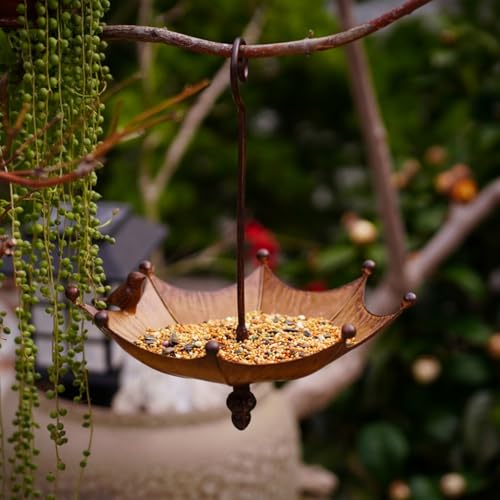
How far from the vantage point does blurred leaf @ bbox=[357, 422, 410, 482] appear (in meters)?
2.73

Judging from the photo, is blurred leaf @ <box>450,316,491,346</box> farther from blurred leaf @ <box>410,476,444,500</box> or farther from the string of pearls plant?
the string of pearls plant

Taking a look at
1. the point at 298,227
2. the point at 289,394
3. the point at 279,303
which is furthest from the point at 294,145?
the point at 279,303

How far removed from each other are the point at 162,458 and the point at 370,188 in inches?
71.5

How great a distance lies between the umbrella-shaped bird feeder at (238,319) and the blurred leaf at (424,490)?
1.76m

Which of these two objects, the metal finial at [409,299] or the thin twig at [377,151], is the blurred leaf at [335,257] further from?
the metal finial at [409,299]

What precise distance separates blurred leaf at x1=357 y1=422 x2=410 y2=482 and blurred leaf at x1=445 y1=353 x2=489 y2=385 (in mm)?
267

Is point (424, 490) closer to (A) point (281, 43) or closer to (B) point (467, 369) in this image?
(B) point (467, 369)

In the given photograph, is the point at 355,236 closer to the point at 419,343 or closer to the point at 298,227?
the point at 419,343

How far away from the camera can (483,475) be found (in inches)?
106

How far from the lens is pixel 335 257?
2.80 metres

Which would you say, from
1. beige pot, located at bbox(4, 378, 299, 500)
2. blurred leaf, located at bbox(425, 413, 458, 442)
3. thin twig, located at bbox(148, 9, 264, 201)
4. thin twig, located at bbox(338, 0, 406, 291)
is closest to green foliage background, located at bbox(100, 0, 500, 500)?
blurred leaf, located at bbox(425, 413, 458, 442)

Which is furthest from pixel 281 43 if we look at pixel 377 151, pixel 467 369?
pixel 467 369

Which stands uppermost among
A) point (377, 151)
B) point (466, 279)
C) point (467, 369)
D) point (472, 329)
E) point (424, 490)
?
point (377, 151)

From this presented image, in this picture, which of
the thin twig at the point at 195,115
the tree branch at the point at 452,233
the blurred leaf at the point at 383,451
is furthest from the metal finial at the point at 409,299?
the blurred leaf at the point at 383,451
